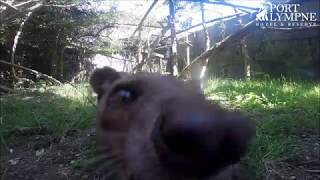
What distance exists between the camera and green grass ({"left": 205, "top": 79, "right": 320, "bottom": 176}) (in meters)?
3.80

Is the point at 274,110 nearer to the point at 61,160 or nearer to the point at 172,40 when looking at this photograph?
the point at 172,40

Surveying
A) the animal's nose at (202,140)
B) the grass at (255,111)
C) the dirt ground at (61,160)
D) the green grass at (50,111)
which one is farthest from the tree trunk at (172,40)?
the animal's nose at (202,140)

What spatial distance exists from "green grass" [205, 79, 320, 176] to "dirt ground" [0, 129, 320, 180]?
0.12 metres

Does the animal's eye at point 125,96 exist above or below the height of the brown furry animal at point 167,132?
above

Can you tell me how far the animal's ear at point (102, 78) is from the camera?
2014 millimetres

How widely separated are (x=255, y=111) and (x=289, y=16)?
1.63 metres

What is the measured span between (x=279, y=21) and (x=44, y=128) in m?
3.41

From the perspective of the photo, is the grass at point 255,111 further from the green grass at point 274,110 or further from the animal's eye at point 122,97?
the animal's eye at point 122,97

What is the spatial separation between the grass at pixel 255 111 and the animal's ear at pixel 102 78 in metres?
1.39

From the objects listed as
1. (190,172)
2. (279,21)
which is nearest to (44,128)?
(279,21)

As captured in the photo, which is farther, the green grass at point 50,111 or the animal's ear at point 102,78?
→ the green grass at point 50,111

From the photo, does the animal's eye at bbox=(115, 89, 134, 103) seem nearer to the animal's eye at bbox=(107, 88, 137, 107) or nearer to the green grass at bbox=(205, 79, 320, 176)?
the animal's eye at bbox=(107, 88, 137, 107)

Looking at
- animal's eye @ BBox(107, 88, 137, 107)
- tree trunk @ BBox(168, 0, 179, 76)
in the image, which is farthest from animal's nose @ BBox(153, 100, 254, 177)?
tree trunk @ BBox(168, 0, 179, 76)

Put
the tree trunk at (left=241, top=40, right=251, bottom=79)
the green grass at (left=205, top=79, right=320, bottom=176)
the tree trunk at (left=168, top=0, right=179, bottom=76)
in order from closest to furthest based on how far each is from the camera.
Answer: the green grass at (left=205, top=79, right=320, bottom=176) → the tree trunk at (left=168, top=0, right=179, bottom=76) → the tree trunk at (left=241, top=40, right=251, bottom=79)
